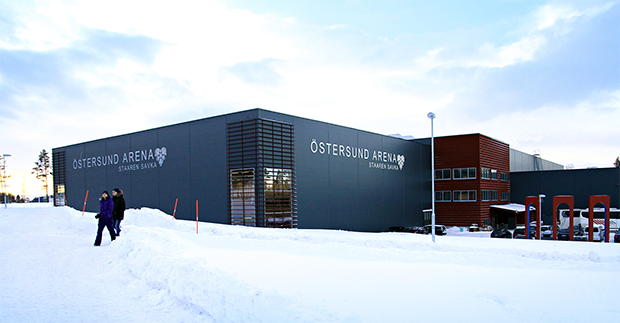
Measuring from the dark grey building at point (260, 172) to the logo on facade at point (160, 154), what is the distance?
0.24 ft

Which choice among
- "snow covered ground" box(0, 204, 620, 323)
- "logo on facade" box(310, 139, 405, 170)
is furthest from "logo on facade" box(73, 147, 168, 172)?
"snow covered ground" box(0, 204, 620, 323)

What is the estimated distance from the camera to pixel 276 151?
23516mm

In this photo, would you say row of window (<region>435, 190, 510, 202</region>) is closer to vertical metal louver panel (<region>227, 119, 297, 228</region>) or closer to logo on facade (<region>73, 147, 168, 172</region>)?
vertical metal louver panel (<region>227, 119, 297, 228</region>)

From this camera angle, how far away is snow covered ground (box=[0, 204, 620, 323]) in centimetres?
594

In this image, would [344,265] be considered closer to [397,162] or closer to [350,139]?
[350,139]

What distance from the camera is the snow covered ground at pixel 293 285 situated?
5.94 metres

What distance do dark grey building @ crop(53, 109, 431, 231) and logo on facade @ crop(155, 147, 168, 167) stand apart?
0.07m

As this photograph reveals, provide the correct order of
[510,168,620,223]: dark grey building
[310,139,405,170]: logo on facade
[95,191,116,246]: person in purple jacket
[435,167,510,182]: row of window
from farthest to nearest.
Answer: [510,168,620,223]: dark grey building < [435,167,510,182]: row of window < [310,139,405,170]: logo on facade < [95,191,116,246]: person in purple jacket

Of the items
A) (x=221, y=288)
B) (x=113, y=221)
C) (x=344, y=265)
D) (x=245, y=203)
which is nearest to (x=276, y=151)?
(x=245, y=203)

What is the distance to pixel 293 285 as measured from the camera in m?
7.31

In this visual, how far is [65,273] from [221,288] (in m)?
4.84

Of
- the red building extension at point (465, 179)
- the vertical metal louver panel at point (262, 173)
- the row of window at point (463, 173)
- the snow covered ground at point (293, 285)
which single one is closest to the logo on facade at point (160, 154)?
the vertical metal louver panel at point (262, 173)

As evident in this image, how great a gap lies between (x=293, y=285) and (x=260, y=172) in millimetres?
15656

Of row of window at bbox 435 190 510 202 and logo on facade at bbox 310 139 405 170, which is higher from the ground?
logo on facade at bbox 310 139 405 170
